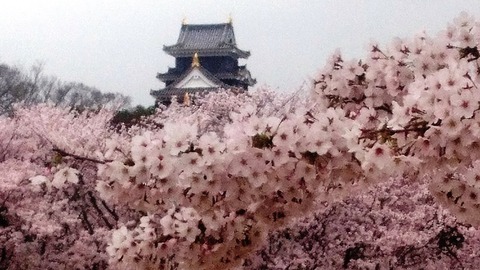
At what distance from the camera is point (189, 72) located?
38.9 metres

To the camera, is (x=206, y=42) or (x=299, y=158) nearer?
(x=299, y=158)

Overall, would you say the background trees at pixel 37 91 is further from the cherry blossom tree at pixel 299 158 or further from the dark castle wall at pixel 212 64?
the cherry blossom tree at pixel 299 158

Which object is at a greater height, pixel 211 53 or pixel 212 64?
pixel 211 53

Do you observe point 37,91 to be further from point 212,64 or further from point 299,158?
point 299,158

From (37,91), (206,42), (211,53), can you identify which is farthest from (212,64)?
(37,91)

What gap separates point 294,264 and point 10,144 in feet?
20.4

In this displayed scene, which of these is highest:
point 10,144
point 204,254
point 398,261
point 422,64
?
point 10,144

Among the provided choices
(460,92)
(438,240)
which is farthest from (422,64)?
(438,240)

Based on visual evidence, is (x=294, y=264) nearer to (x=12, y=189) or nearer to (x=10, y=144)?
(x=12, y=189)

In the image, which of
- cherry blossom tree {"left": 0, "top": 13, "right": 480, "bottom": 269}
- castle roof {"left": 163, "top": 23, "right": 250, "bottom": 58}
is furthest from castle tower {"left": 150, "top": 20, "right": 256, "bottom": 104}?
cherry blossom tree {"left": 0, "top": 13, "right": 480, "bottom": 269}

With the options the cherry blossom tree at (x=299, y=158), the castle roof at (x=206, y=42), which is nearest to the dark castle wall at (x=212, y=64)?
the castle roof at (x=206, y=42)

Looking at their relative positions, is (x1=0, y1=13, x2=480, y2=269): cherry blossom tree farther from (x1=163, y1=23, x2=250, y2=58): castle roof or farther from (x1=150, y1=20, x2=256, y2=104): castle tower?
(x1=163, y1=23, x2=250, y2=58): castle roof

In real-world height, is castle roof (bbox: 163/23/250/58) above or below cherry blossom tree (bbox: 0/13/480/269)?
above

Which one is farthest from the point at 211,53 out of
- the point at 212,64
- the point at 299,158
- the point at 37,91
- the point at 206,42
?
the point at 299,158
